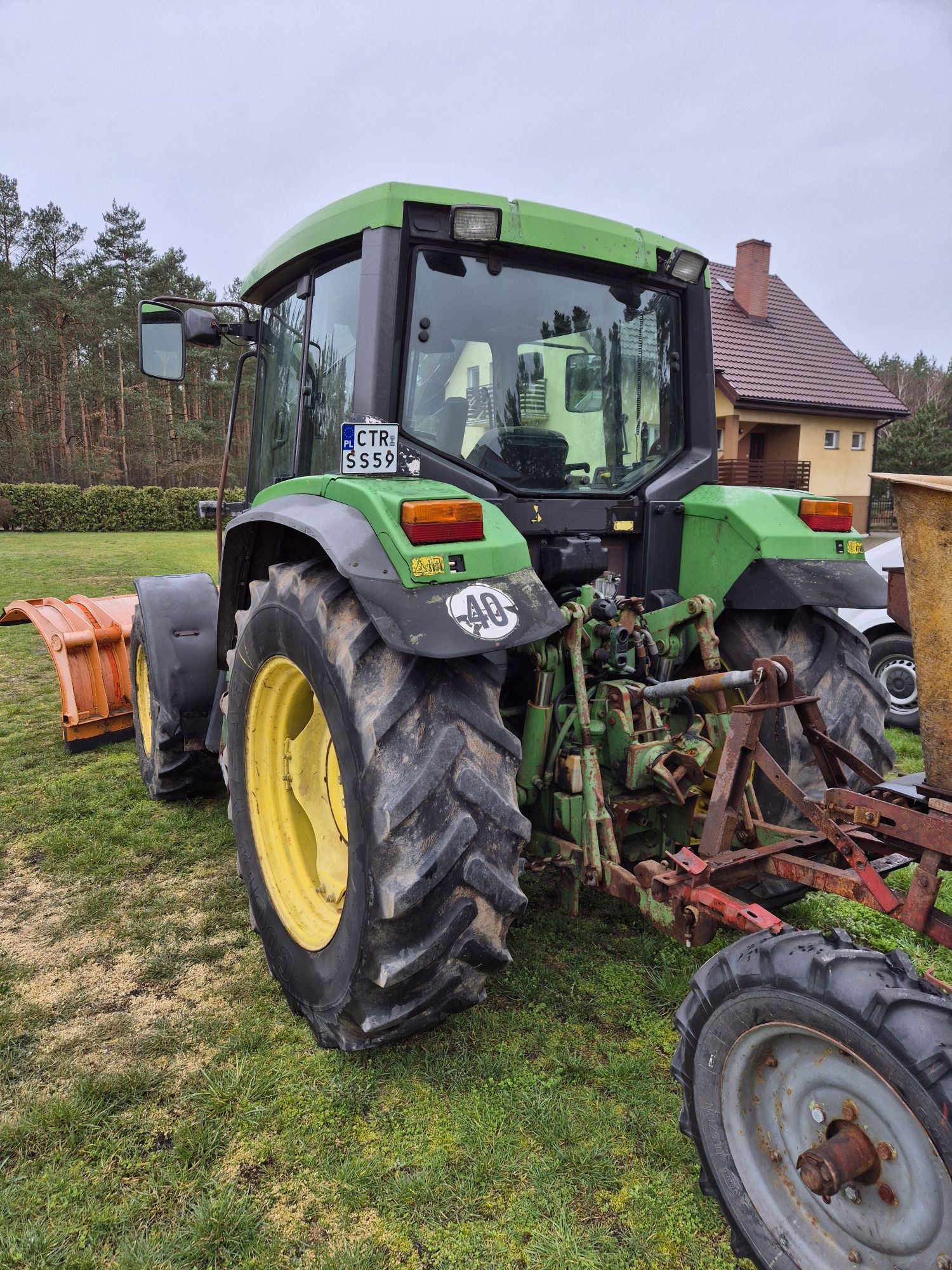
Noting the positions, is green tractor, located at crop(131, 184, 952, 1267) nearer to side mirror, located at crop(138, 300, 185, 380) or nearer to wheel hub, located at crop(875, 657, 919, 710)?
side mirror, located at crop(138, 300, 185, 380)

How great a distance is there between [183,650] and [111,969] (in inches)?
64.6

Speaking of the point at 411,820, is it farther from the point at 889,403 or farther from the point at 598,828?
the point at 889,403

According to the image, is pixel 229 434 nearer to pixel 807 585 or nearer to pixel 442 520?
pixel 442 520

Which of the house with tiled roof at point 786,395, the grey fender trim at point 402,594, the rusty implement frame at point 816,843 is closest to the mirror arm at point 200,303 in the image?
the grey fender trim at point 402,594

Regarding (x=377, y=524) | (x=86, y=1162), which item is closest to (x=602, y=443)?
(x=377, y=524)

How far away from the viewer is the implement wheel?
54.6 inches

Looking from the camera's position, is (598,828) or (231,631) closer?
(598,828)

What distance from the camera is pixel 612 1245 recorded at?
71.9 inches

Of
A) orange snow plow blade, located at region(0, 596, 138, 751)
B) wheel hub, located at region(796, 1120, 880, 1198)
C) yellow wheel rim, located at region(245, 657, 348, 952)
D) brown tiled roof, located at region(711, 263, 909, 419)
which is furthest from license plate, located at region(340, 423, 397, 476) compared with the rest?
brown tiled roof, located at region(711, 263, 909, 419)

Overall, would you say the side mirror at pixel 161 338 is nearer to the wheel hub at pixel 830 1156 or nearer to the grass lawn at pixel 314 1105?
the grass lawn at pixel 314 1105

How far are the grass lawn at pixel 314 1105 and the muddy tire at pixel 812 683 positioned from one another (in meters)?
0.69

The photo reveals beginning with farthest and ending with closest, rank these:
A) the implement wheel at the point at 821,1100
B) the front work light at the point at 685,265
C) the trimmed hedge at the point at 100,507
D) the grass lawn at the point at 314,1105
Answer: the trimmed hedge at the point at 100,507, the front work light at the point at 685,265, the grass lawn at the point at 314,1105, the implement wheel at the point at 821,1100

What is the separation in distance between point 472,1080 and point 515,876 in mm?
671

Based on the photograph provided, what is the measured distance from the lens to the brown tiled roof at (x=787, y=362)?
21.7 metres
